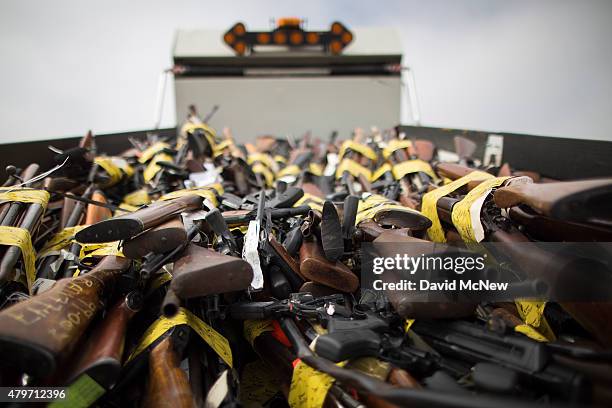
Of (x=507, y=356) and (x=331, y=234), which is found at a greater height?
(x=331, y=234)

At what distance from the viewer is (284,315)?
112 cm

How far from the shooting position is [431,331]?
0.96 meters

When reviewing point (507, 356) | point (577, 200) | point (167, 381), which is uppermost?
point (577, 200)

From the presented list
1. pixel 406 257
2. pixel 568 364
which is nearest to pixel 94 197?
pixel 406 257

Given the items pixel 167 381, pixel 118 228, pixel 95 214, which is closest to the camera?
pixel 167 381

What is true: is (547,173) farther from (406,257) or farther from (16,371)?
(16,371)

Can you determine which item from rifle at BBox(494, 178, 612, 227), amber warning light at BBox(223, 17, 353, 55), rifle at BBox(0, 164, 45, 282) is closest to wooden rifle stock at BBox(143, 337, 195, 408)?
rifle at BBox(0, 164, 45, 282)

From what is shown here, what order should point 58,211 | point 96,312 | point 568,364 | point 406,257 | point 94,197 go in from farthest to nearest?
point 94,197 < point 58,211 < point 406,257 < point 96,312 < point 568,364

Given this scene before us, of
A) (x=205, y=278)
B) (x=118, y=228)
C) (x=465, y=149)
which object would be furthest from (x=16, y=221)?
(x=465, y=149)

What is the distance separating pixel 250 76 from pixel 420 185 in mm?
2938

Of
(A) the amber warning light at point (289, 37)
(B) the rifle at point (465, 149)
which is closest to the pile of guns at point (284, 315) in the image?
(B) the rifle at point (465, 149)

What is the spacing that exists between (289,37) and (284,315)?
3.75 meters

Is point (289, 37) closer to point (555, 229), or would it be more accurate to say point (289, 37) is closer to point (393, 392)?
point (555, 229)

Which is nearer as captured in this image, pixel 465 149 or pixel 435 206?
pixel 435 206
